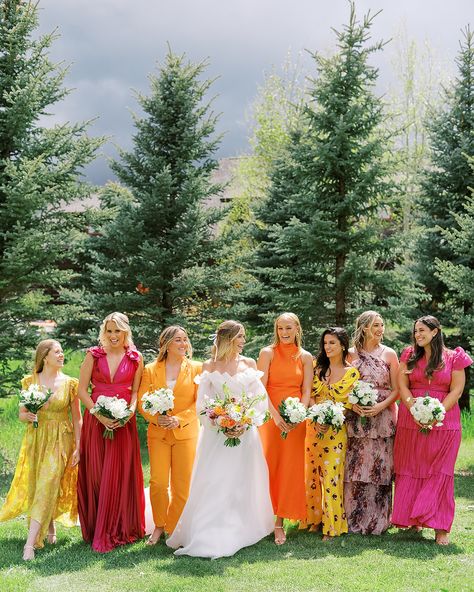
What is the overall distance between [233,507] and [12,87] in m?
7.92

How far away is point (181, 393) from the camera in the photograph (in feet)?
23.4

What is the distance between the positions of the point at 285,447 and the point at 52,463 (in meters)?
2.43

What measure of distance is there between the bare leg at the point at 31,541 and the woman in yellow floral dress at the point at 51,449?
0.55 feet

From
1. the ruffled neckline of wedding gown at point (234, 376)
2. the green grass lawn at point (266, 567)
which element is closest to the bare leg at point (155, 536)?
the green grass lawn at point (266, 567)

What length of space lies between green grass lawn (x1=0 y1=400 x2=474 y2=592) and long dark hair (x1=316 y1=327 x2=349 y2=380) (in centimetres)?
174

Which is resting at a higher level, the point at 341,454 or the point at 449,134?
the point at 449,134

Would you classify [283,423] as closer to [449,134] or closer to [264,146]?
[449,134]

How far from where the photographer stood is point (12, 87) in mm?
11266

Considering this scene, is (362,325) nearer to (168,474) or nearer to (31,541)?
(168,474)

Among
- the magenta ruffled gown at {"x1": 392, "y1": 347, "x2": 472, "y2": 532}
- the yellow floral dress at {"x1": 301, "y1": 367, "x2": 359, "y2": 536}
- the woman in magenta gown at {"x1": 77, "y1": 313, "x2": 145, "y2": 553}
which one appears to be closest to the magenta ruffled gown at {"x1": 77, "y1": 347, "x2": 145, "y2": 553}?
the woman in magenta gown at {"x1": 77, "y1": 313, "x2": 145, "y2": 553}

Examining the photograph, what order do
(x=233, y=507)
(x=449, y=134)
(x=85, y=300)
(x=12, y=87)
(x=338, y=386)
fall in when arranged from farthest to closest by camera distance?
1. (x=449, y=134)
2. (x=85, y=300)
3. (x=12, y=87)
4. (x=338, y=386)
5. (x=233, y=507)

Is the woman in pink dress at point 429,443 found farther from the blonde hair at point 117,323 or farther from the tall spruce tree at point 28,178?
the tall spruce tree at point 28,178

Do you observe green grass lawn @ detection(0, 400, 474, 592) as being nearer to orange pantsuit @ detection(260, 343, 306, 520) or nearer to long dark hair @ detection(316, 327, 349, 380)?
orange pantsuit @ detection(260, 343, 306, 520)

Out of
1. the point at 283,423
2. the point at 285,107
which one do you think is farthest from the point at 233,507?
the point at 285,107
